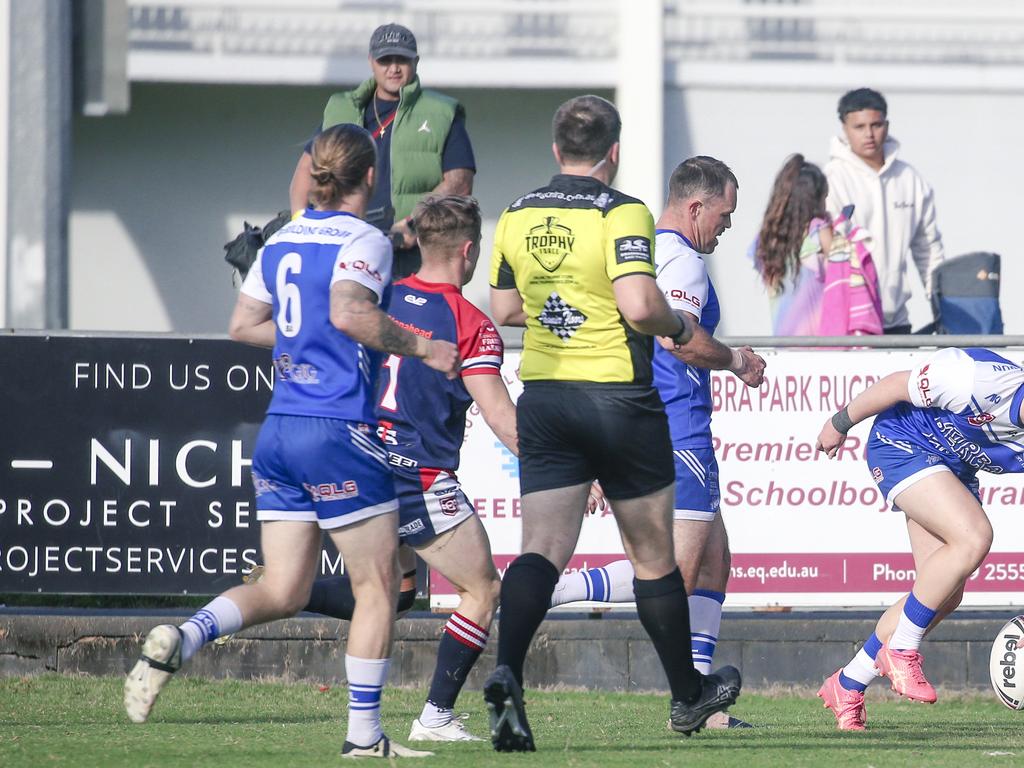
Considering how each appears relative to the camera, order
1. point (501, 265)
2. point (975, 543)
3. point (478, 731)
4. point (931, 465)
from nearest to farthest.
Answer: point (501, 265), point (478, 731), point (975, 543), point (931, 465)

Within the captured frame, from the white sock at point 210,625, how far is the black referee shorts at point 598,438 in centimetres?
108

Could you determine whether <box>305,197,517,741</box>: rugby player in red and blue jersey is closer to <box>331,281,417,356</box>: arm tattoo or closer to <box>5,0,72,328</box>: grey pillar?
<box>331,281,417,356</box>: arm tattoo

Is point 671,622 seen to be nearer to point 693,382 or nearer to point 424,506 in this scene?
point 424,506

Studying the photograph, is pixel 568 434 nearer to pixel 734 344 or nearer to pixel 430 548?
pixel 430 548

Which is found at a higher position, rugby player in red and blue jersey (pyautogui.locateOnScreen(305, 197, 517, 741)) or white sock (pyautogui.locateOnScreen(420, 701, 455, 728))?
rugby player in red and blue jersey (pyautogui.locateOnScreen(305, 197, 517, 741))

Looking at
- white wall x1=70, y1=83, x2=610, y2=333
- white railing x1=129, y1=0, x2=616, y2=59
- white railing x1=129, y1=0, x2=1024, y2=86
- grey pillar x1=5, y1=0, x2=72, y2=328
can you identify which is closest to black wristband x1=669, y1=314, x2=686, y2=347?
grey pillar x1=5, y1=0, x2=72, y2=328

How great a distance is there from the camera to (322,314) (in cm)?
571

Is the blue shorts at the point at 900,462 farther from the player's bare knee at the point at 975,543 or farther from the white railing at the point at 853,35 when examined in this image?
the white railing at the point at 853,35

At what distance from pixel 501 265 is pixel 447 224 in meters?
0.57

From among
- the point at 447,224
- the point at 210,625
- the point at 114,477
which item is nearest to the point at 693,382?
the point at 447,224

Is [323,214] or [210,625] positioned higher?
[323,214]

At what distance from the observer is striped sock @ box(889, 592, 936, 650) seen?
25.0 feet

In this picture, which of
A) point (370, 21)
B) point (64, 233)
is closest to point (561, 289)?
point (64, 233)

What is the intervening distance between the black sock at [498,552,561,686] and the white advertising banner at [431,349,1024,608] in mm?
3125
